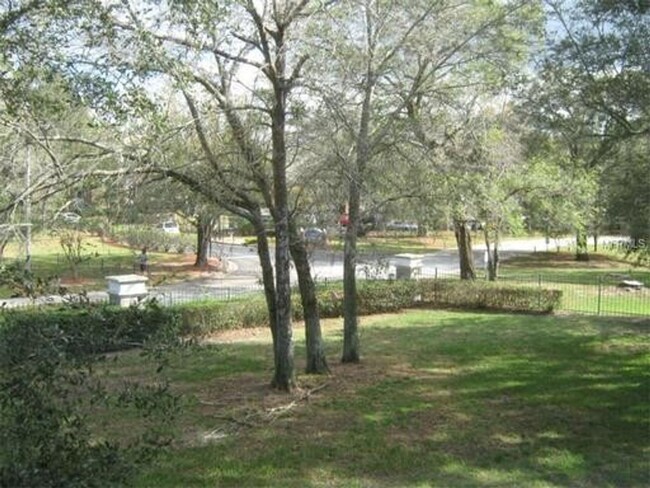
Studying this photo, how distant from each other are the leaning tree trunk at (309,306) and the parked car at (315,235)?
11.1 inches

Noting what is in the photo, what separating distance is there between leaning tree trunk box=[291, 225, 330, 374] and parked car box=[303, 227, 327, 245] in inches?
11.1

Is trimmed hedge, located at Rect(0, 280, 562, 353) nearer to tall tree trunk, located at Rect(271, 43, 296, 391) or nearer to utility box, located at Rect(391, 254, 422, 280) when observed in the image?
utility box, located at Rect(391, 254, 422, 280)

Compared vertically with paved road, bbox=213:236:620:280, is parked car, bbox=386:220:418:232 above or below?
above

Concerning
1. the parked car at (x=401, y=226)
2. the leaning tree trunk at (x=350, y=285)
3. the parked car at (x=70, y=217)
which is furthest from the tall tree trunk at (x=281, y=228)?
the parked car at (x=401, y=226)

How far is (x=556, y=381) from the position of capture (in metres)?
10.9

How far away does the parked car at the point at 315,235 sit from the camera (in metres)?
10.9

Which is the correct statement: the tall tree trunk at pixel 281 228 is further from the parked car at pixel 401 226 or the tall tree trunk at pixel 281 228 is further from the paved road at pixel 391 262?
the paved road at pixel 391 262

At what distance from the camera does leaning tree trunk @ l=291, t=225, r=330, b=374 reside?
10668 millimetres

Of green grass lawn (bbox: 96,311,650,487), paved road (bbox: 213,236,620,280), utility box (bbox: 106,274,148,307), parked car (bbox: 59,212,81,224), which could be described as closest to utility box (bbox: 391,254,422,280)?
paved road (bbox: 213,236,620,280)

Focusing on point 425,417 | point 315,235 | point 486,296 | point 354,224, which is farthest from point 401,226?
point 486,296

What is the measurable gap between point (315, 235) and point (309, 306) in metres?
1.19

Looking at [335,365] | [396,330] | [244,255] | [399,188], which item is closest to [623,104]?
[399,188]

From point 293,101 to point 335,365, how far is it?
518cm

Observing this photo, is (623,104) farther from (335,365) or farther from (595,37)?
(335,365)
